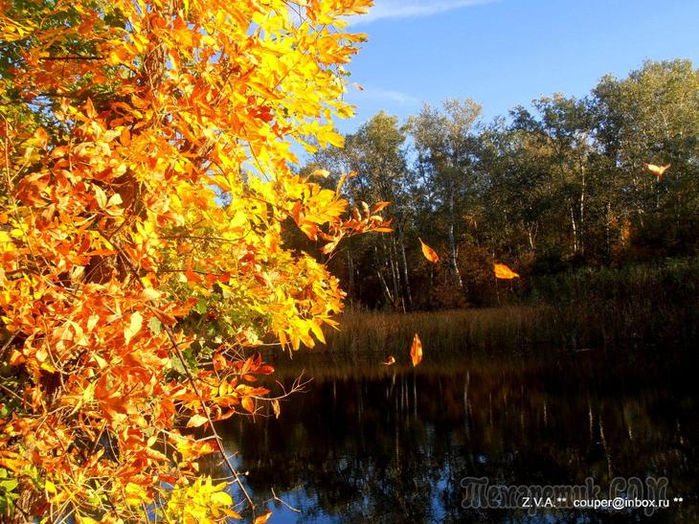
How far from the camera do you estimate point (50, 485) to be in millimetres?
1471

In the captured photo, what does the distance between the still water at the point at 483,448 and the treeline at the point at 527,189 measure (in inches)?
543

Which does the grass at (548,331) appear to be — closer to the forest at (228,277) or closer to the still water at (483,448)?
the forest at (228,277)

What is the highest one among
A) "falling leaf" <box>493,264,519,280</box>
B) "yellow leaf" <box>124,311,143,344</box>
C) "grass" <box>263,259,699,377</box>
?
"yellow leaf" <box>124,311,143,344</box>

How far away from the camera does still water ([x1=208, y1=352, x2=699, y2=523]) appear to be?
5613 mm

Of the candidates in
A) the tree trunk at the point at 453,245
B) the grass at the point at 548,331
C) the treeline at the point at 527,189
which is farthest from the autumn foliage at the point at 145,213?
the tree trunk at the point at 453,245

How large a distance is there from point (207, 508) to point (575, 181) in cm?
2757

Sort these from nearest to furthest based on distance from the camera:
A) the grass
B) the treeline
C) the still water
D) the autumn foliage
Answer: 1. the autumn foliage
2. the still water
3. the grass
4. the treeline

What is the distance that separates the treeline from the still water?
45.3 feet

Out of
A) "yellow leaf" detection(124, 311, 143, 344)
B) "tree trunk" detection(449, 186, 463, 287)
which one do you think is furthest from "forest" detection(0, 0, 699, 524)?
"tree trunk" detection(449, 186, 463, 287)

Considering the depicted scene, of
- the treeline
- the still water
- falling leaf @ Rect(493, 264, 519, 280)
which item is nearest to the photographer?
falling leaf @ Rect(493, 264, 519, 280)

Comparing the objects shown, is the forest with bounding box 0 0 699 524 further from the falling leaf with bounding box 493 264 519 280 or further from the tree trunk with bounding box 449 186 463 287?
the tree trunk with bounding box 449 186 463 287

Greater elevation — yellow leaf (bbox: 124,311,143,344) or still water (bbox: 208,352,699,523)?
yellow leaf (bbox: 124,311,143,344)

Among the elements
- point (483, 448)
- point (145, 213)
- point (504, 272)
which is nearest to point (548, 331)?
point (483, 448)

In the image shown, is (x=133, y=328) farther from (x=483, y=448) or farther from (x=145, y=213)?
(x=483, y=448)
